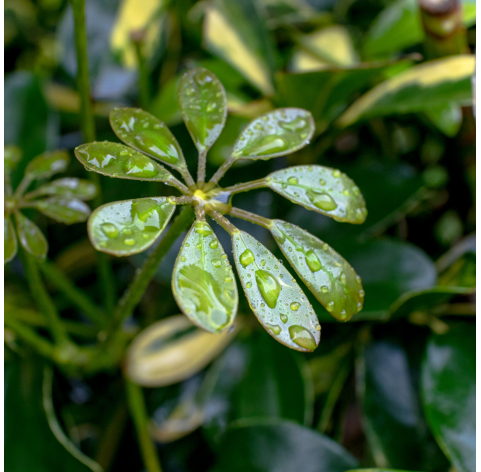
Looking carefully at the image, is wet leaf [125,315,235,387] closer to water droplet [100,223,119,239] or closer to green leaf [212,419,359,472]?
green leaf [212,419,359,472]

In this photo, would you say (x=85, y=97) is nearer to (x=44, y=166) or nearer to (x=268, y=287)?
(x=44, y=166)

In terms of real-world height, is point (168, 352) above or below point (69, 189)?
below

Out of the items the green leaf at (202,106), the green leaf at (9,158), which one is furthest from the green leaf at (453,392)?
the green leaf at (9,158)

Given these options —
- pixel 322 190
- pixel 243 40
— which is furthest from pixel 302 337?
pixel 243 40

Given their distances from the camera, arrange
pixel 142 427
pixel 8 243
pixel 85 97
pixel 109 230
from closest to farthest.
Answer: pixel 109 230, pixel 8 243, pixel 85 97, pixel 142 427

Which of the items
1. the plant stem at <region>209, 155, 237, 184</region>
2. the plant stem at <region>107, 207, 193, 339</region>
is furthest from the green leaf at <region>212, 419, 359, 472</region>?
the plant stem at <region>209, 155, 237, 184</region>

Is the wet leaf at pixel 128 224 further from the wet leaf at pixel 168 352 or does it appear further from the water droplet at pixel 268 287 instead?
the wet leaf at pixel 168 352
